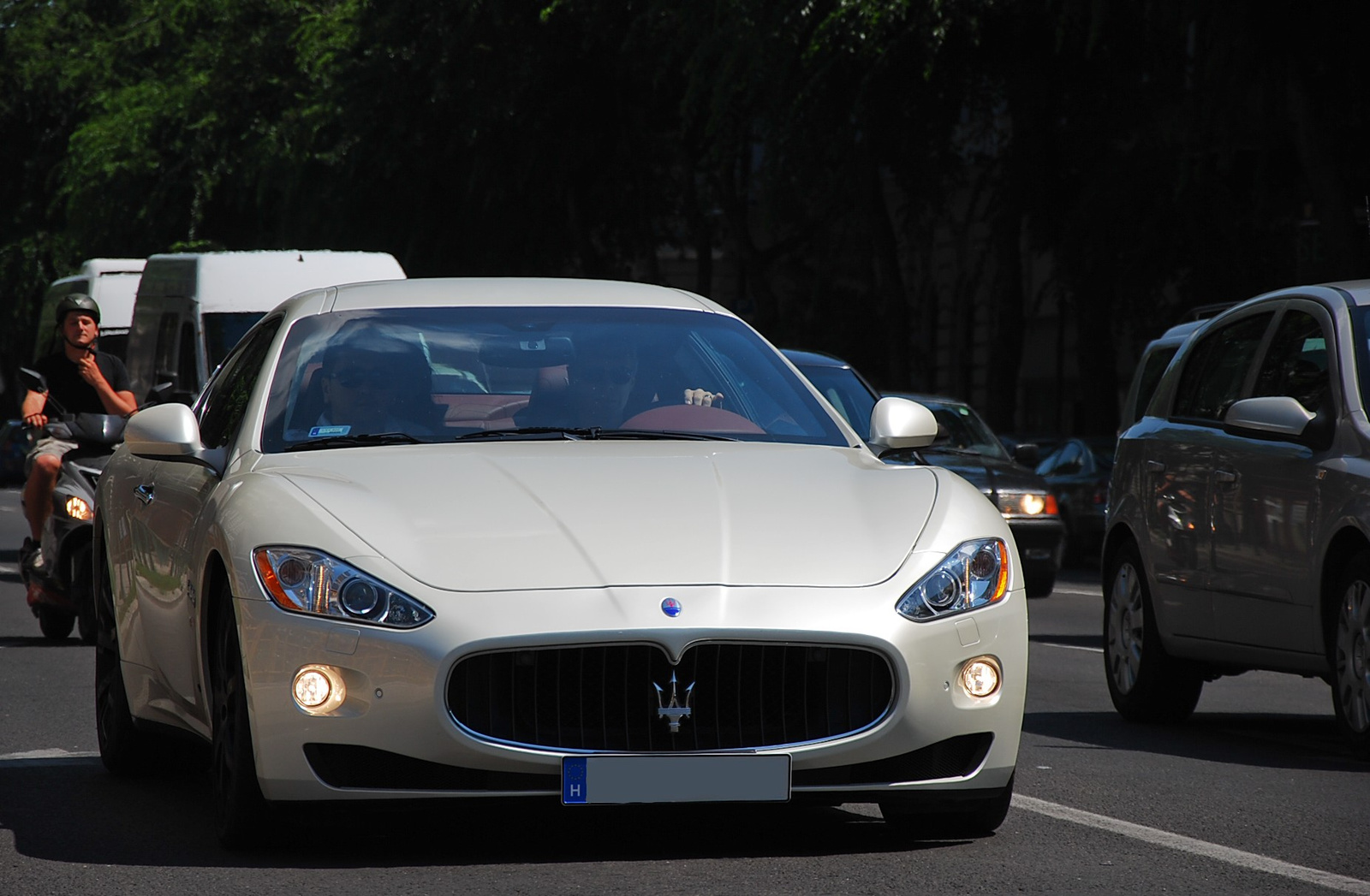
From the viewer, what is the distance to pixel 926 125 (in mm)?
28734

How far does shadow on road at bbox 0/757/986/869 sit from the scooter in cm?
615

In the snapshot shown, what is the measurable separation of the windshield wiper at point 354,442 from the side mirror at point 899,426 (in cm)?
129

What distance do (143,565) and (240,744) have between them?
1.47 m

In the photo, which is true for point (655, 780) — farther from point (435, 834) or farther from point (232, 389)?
point (232, 389)

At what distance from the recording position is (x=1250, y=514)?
914cm

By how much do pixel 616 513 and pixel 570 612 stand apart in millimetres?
433

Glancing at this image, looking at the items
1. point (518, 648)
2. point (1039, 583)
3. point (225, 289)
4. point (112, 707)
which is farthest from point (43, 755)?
point (1039, 583)

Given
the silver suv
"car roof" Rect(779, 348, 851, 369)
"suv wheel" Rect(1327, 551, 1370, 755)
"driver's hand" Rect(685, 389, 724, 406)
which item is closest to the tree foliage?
"car roof" Rect(779, 348, 851, 369)

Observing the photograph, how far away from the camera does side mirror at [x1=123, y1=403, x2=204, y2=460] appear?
21.6 ft

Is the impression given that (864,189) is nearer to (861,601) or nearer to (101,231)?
(101,231)

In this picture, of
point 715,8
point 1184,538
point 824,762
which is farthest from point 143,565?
point 715,8

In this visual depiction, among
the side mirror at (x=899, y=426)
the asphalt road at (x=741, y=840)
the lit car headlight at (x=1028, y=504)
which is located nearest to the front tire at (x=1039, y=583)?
the lit car headlight at (x=1028, y=504)

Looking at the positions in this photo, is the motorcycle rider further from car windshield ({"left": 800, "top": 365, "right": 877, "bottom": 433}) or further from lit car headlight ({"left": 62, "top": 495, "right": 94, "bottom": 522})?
car windshield ({"left": 800, "top": 365, "right": 877, "bottom": 433})

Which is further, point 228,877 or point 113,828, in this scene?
point 113,828
